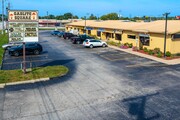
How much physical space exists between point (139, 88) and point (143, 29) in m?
20.1

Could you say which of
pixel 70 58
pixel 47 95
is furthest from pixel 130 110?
pixel 70 58

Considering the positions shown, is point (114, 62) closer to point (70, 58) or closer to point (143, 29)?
point (70, 58)

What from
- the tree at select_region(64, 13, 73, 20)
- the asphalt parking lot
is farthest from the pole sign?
the tree at select_region(64, 13, 73, 20)

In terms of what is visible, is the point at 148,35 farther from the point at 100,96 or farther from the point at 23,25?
the point at 100,96

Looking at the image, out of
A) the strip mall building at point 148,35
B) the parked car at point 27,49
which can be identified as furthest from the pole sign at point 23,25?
the strip mall building at point 148,35

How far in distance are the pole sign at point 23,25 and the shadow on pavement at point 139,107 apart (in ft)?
38.2

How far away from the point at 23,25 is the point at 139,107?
13460 millimetres

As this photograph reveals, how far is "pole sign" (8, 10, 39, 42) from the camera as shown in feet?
68.8

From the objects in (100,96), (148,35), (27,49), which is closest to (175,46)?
(148,35)

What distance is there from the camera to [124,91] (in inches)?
653

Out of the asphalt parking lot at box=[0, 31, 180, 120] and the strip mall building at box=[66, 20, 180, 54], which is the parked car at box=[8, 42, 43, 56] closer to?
the asphalt parking lot at box=[0, 31, 180, 120]

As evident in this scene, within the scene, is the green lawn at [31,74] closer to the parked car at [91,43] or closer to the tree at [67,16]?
the parked car at [91,43]

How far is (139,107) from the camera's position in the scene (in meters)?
13.7

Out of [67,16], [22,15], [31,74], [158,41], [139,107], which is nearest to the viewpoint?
[139,107]
